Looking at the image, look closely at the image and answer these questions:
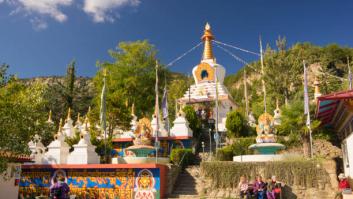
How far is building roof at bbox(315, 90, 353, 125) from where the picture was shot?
1399 cm

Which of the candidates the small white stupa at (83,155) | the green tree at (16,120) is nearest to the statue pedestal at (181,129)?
the small white stupa at (83,155)

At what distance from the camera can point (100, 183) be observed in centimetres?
1833

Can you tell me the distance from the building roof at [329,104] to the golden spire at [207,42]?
858 inches

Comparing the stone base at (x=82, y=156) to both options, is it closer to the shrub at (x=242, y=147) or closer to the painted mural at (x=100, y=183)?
the painted mural at (x=100, y=183)

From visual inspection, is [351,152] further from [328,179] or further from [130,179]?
[130,179]

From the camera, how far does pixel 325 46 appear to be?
217 feet

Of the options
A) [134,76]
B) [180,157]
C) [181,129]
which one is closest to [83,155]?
[180,157]

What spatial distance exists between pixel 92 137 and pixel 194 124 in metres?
7.92

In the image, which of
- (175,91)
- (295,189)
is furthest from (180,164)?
(175,91)

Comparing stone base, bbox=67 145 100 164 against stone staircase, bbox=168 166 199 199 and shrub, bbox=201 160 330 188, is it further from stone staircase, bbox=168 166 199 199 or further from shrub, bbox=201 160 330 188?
shrub, bbox=201 160 330 188

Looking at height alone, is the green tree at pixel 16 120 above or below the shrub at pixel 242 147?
above

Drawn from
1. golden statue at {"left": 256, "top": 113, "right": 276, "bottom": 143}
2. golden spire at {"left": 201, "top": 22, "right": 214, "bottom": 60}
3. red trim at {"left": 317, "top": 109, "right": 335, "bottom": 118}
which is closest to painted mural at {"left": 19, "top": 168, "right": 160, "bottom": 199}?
golden statue at {"left": 256, "top": 113, "right": 276, "bottom": 143}

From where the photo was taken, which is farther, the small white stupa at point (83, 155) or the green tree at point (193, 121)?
the green tree at point (193, 121)

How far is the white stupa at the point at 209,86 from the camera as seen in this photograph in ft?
112
